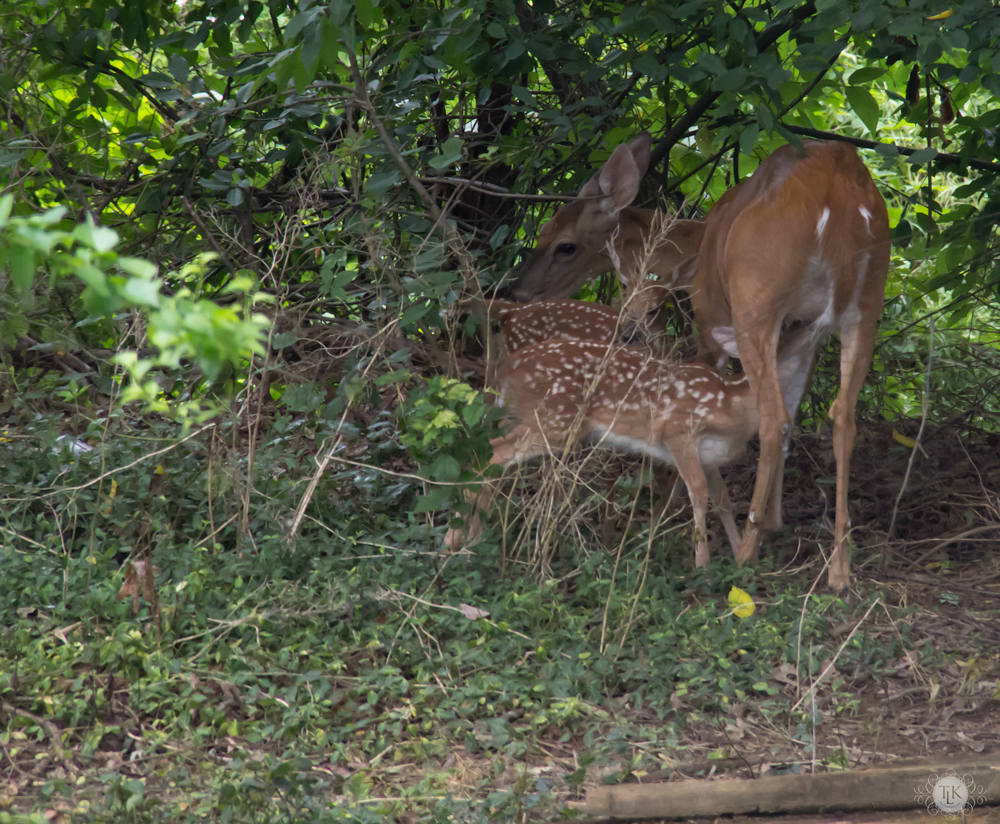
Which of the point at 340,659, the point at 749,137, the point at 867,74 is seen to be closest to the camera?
the point at 340,659

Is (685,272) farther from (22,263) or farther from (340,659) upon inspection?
(22,263)

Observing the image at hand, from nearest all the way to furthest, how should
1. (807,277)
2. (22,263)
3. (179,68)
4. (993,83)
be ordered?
1. (22,263)
2. (993,83)
3. (807,277)
4. (179,68)

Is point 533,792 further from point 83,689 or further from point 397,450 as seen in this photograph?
point 397,450

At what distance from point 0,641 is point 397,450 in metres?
2.44

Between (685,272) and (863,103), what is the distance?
118 centimetres

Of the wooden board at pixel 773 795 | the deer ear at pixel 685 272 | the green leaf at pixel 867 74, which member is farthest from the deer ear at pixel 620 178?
the wooden board at pixel 773 795

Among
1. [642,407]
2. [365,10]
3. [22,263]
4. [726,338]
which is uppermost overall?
[22,263]

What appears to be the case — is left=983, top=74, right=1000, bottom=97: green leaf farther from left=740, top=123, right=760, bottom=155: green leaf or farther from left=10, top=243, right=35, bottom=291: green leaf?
left=10, top=243, right=35, bottom=291: green leaf

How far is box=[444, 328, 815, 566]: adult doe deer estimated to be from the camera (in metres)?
4.80

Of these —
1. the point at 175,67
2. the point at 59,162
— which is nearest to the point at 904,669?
the point at 175,67

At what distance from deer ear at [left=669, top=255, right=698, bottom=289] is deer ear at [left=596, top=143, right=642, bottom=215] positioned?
1.61 ft

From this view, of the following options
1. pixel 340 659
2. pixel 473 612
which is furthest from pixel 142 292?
pixel 473 612

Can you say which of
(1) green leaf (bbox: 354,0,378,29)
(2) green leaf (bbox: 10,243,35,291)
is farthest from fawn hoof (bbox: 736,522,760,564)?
(2) green leaf (bbox: 10,243,35,291)

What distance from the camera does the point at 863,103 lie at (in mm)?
5223
